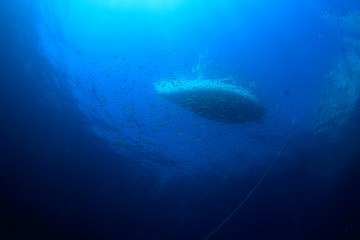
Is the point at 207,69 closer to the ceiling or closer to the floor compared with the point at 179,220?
closer to the ceiling

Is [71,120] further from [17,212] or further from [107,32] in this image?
[17,212]

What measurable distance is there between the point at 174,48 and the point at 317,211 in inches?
646

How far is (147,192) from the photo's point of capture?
21.0 meters

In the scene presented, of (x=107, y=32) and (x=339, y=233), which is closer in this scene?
(x=107, y=32)

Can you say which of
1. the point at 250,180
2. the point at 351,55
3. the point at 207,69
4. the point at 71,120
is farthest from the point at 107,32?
the point at 250,180

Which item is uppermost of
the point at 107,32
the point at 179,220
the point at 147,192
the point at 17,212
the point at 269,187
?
the point at 107,32

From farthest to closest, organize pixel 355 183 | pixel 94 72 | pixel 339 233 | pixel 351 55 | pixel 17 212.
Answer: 1. pixel 17 212
2. pixel 339 233
3. pixel 355 183
4. pixel 94 72
5. pixel 351 55

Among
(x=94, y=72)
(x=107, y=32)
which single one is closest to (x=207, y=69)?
(x=107, y=32)

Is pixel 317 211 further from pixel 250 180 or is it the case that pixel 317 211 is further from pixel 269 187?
pixel 250 180

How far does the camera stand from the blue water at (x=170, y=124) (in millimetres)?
10992

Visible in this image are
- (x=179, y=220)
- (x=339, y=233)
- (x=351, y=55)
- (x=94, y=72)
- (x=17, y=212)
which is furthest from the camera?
(x=179, y=220)

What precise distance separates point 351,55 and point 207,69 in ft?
20.2

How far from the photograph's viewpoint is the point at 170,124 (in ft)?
51.5

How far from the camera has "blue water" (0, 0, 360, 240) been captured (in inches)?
433
